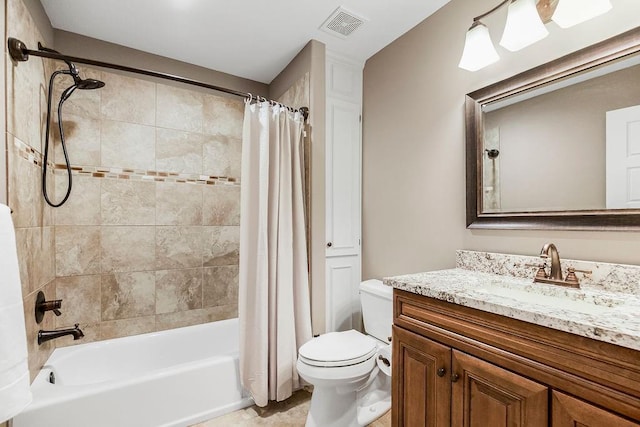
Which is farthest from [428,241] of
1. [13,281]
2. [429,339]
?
[13,281]

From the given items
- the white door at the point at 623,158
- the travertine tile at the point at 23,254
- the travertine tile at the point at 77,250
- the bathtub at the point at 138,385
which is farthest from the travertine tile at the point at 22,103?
the white door at the point at 623,158

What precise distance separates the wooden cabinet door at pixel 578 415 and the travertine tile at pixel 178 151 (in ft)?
8.07

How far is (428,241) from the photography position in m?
1.84

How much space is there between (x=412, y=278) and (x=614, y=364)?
26.4 inches

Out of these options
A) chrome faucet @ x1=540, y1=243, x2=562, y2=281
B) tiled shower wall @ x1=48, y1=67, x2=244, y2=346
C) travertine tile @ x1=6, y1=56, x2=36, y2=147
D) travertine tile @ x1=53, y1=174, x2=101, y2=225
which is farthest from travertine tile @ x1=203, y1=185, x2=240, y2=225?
chrome faucet @ x1=540, y1=243, x2=562, y2=281

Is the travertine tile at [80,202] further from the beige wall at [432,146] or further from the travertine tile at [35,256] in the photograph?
the beige wall at [432,146]

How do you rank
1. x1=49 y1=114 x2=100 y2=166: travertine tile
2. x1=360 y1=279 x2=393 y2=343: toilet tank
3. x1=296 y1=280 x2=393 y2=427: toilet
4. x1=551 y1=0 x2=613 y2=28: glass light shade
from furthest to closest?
x1=49 y1=114 x2=100 y2=166: travertine tile
x1=360 y1=279 x2=393 y2=343: toilet tank
x1=296 y1=280 x2=393 y2=427: toilet
x1=551 y1=0 x2=613 y2=28: glass light shade

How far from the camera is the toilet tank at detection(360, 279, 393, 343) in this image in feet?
5.98

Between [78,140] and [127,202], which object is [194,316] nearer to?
[127,202]

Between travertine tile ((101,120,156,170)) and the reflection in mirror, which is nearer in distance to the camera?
the reflection in mirror

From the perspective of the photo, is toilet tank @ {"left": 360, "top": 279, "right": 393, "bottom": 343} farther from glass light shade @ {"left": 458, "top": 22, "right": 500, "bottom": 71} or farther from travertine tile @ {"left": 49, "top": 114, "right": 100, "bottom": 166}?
travertine tile @ {"left": 49, "top": 114, "right": 100, "bottom": 166}

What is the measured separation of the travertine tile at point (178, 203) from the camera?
233 centimetres

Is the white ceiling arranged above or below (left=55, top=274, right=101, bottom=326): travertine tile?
above

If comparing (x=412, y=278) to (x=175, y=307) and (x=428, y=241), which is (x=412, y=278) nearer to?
(x=428, y=241)
